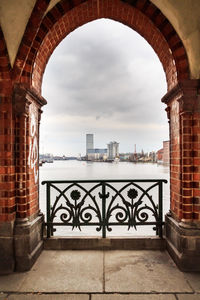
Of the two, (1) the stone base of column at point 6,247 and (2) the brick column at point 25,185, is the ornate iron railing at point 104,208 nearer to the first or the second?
(2) the brick column at point 25,185

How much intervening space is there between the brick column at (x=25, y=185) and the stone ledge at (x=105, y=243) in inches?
12.0

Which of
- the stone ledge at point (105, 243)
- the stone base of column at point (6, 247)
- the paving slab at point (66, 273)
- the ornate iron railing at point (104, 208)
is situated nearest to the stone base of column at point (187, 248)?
the stone ledge at point (105, 243)

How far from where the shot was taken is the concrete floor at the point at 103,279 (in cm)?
252

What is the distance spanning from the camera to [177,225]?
3291 mm

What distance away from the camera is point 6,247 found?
311 centimetres

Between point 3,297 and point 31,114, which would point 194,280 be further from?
point 31,114

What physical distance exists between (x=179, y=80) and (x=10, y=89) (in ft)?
8.09

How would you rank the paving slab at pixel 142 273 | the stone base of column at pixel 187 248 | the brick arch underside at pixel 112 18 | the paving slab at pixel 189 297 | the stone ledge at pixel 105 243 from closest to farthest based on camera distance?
the paving slab at pixel 189 297
the paving slab at pixel 142 273
the stone base of column at pixel 187 248
the brick arch underside at pixel 112 18
the stone ledge at pixel 105 243

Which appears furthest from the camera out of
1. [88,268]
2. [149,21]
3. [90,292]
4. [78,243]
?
[78,243]

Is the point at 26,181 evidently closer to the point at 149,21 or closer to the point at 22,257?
the point at 22,257

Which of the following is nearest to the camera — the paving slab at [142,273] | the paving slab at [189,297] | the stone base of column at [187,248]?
the paving slab at [189,297]

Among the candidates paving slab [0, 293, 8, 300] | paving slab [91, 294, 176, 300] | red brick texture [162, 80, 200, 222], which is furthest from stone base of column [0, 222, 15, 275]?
red brick texture [162, 80, 200, 222]

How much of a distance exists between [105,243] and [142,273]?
92 centimetres

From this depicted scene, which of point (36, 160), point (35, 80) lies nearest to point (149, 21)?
point (35, 80)
